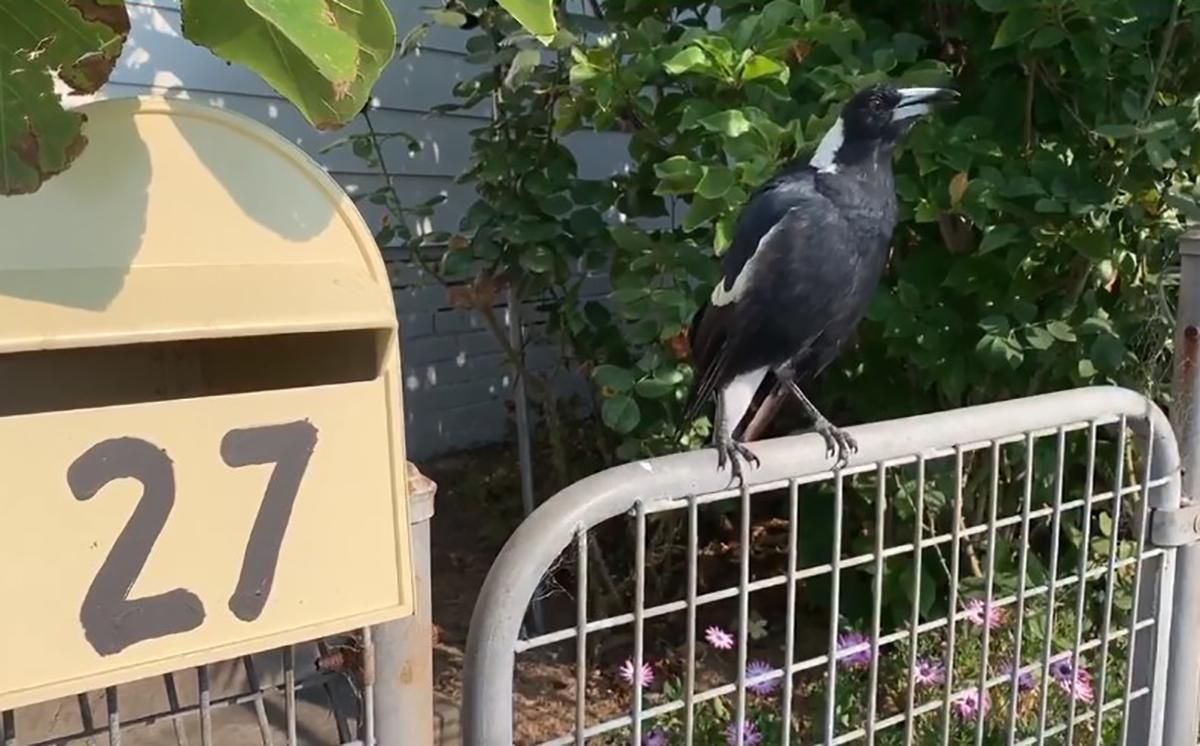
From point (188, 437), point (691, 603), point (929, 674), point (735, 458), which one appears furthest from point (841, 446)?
point (929, 674)

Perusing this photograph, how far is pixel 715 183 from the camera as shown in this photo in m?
2.21

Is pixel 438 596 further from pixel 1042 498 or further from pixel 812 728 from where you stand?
pixel 1042 498

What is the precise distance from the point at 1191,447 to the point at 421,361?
3.11 m

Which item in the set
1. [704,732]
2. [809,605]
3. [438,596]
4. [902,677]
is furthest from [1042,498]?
[438,596]

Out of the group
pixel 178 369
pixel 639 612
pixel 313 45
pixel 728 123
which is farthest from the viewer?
pixel 728 123

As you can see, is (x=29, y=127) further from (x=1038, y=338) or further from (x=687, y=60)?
(x=1038, y=338)

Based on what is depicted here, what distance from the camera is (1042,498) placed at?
9.68 ft

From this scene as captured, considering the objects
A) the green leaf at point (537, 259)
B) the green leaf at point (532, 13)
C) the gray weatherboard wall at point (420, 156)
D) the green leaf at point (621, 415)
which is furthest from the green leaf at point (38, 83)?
the gray weatherboard wall at point (420, 156)

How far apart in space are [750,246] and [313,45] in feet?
4.88

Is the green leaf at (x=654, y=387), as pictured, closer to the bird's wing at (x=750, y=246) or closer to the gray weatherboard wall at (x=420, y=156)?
the bird's wing at (x=750, y=246)

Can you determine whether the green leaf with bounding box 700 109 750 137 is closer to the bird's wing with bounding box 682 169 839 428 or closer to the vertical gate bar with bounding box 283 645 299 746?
Result: the bird's wing with bounding box 682 169 839 428

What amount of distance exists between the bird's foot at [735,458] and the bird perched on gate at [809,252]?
0.85 metres

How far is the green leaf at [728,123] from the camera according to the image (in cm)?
215

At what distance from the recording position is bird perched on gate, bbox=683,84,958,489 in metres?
2.29
